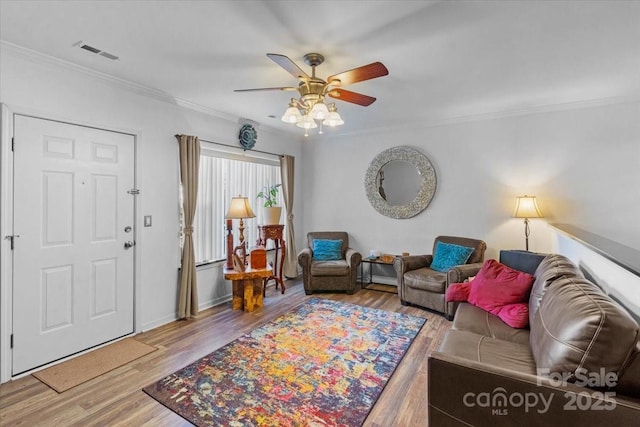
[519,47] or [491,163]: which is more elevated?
[519,47]

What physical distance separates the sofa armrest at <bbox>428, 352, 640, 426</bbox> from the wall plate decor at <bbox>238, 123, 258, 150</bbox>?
3759 millimetres

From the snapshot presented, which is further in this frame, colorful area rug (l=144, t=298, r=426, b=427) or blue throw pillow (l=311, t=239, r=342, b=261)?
blue throw pillow (l=311, t=239, r=342, b=261)

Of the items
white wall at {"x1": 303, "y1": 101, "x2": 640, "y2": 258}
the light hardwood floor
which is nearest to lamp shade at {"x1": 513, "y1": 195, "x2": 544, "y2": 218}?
white wall at {"x1": 303, "y1": 101, "x2": 640, "y2": 258}

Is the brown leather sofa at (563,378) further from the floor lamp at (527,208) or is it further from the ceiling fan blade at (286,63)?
the floor lamp at (527,208)

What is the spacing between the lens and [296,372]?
2.42m

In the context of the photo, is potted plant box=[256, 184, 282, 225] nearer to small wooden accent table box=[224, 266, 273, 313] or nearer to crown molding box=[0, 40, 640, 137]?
small wooden accent table box=[224, 266, 273, 313]

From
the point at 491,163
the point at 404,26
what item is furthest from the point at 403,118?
the point at 404,26

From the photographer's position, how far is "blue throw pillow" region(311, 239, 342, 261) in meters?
4.89

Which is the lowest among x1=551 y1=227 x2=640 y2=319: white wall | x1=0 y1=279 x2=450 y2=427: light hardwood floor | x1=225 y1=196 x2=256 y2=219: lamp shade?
x1=0 y1=279 x2=450 y2=427: light hardwood floor

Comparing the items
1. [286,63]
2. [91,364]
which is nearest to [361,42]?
[286,63]

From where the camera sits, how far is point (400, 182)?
485cm

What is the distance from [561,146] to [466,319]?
2849 millimetres

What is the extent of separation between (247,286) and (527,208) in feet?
11.8

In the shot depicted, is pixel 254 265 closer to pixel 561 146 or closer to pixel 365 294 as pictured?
pixel 365 294
